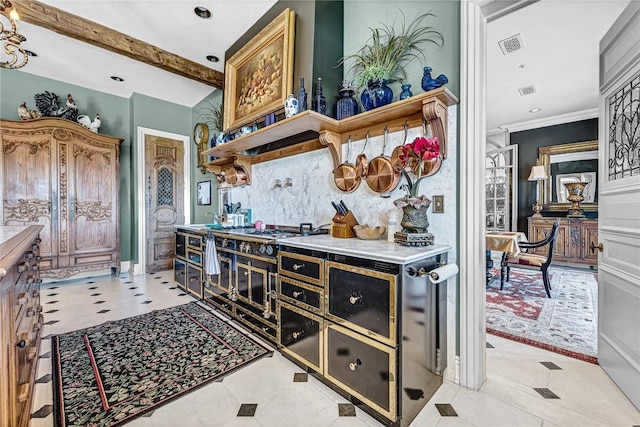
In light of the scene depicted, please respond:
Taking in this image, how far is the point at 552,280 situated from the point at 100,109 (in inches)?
A: 315

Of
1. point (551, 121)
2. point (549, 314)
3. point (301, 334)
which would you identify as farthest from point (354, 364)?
point (551, 121)

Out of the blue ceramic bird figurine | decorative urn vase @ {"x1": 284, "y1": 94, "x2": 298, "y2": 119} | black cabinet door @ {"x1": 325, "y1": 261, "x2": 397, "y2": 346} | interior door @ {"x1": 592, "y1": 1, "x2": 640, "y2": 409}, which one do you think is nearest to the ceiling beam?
decorative urn vase @ {"x1": 284, "y1": 94, "x2": 298, "y2": 119}

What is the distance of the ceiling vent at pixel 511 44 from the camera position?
303 centimetres

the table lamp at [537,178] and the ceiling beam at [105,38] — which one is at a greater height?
the ceiling beam at [105,38]

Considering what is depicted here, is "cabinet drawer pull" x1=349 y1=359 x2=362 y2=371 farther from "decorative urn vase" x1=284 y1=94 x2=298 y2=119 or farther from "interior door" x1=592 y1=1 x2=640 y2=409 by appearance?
"decorative urn vase" x1=284 y1=94 x2=298 y2=119

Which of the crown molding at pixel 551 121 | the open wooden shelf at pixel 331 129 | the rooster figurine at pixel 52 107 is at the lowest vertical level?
the open wooden shelf at pixel 331 129

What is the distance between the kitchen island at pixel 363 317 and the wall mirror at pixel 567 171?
5.45 m

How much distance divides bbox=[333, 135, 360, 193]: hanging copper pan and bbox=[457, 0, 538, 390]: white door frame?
0.83m

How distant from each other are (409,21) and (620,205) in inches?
74.4

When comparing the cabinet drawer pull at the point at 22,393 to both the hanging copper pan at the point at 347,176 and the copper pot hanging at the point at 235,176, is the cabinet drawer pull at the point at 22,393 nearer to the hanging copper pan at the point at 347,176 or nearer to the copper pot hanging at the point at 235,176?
the hanging copper pan at the point at 347,176

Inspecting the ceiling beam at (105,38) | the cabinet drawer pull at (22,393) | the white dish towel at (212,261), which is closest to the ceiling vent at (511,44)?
the ceiling beam at (105,38)

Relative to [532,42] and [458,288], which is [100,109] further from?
[532,42]

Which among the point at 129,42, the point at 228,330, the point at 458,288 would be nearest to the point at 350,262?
the point at 458,288

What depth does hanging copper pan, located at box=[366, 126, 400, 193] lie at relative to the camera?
2123 millimetres
